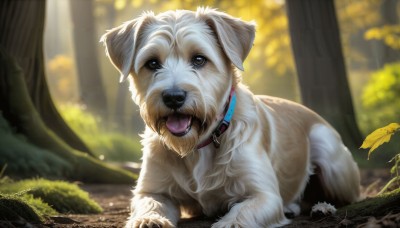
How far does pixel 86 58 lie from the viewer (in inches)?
797

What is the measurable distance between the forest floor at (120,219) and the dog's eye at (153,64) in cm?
127

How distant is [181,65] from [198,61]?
0.16 meters

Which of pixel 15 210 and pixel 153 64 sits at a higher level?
pixel 153 64

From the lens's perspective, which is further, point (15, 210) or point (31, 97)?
point (31, 97)

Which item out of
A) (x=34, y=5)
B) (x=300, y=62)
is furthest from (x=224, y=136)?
(x=300, y=62)

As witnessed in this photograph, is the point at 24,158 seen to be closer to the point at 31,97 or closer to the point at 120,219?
the point at 31,97

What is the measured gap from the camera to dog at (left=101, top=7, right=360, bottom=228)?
14.3 feet

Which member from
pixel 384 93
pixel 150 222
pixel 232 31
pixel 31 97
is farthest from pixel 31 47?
pixel 384 93

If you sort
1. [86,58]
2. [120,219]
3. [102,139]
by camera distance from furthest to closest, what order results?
[86,58]
[102,139]
[120,219]

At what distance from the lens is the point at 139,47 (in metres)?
4.84

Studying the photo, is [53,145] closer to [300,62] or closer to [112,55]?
[112,55]

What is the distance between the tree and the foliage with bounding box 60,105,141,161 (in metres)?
5.24

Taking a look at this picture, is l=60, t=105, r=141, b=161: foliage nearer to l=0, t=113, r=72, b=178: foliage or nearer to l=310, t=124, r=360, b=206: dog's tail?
l=0, t=113, r=72, b=178: foliage

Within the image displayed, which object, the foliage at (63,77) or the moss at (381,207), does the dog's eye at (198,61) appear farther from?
the foliage at (63,77)
